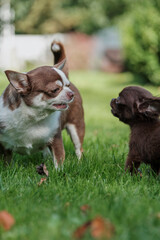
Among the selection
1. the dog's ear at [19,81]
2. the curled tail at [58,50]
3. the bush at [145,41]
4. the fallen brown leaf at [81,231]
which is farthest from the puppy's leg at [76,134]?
the bush at [145,41]

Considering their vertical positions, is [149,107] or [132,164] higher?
[149,107]

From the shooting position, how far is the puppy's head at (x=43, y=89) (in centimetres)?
377

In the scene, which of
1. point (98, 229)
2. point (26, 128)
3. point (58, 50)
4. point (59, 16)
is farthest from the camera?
point (59, 16)

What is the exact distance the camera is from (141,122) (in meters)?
3.89

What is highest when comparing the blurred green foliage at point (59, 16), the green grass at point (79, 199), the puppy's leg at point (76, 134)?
the green grass at point (79, 199)

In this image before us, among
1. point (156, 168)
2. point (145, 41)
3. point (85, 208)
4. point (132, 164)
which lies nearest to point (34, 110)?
point (132, 164)

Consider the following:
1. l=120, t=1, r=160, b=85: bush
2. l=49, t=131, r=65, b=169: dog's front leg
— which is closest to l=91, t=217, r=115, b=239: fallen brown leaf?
l=49, t=131, r=65, b=169: dog's front leg

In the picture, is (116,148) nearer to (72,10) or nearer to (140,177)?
(140,177)

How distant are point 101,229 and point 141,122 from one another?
193cm

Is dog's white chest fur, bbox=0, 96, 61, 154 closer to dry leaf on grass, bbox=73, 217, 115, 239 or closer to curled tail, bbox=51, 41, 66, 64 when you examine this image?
curled tail, bbox=51, 41, 66, 64

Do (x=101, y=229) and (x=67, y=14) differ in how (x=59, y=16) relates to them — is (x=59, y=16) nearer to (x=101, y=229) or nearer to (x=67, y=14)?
(x=67, y=14)

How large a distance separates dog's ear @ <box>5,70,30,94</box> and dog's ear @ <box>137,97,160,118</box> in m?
1.11

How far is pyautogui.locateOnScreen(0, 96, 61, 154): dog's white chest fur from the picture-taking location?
12.8 feet

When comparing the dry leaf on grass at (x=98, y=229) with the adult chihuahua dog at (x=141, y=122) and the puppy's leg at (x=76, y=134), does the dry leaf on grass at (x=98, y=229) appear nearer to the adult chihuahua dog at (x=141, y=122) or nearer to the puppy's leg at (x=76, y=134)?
the adult chihuahua dog at (x=141, y=122)
